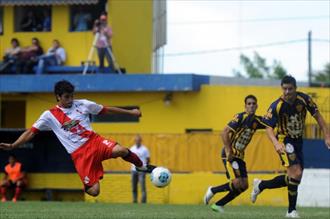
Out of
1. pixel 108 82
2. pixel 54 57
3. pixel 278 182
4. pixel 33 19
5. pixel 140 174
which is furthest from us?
pixel 33 19

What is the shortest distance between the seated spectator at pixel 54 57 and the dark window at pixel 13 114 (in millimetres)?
2937

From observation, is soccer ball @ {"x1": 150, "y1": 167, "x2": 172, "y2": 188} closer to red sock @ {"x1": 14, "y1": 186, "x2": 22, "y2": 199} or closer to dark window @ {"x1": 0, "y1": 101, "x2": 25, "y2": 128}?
red sock @ {"x1": 14, "y1": 186, "x2": 22, "y2": 199}

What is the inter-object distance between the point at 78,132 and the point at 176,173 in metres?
13.2

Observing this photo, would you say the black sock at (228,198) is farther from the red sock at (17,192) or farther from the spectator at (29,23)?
the spectator at (29,23)

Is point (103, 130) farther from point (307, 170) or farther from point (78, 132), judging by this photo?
point (78, 132)

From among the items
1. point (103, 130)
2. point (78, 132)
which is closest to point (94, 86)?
point (103, 130)

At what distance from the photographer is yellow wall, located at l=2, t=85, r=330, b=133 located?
30516 millimetres

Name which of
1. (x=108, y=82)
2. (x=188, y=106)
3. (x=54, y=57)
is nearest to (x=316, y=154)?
(x=188, y=106)

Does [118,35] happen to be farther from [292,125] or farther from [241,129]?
[292,125]

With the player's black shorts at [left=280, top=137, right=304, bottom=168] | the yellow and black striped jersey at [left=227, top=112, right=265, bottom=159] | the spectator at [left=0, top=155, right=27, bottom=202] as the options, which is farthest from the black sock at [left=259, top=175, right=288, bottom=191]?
the spectator at [left=0, top=155, right=27, bottom=202]

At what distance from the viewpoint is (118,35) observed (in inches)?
1312

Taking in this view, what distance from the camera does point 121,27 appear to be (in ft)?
110

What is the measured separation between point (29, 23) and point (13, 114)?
3701mm

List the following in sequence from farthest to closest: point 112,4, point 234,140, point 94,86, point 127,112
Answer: point 112,4 < point 94,86 < point 234,140 < point 127,112
